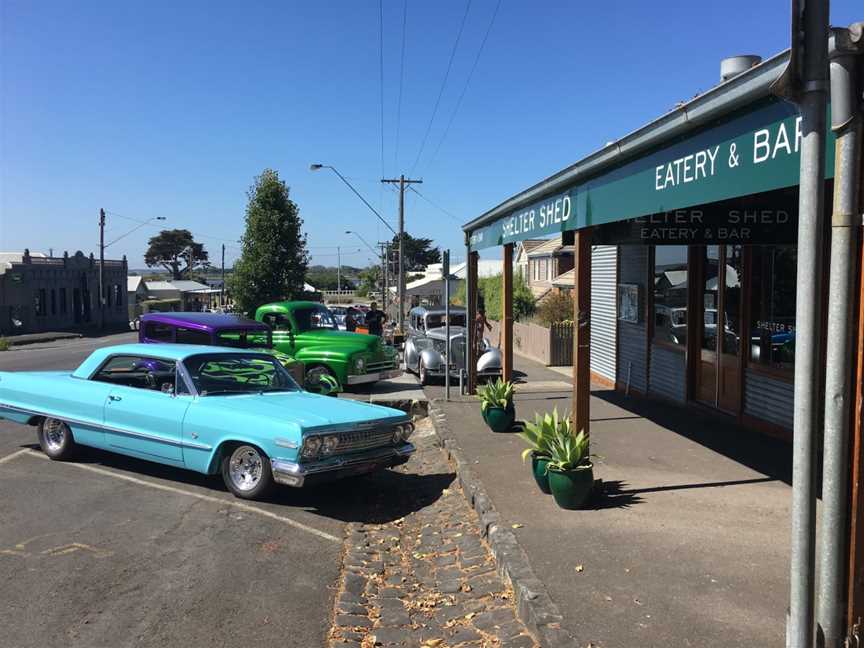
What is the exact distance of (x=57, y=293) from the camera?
49188 mm

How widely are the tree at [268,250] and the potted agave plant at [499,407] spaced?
24533 mm

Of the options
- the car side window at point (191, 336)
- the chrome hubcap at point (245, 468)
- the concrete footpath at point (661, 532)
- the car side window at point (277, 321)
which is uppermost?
the car side window at point (277, 321)

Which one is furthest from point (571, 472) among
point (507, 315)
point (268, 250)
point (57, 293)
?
point (57, 293)

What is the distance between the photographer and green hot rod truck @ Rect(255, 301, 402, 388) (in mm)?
15070

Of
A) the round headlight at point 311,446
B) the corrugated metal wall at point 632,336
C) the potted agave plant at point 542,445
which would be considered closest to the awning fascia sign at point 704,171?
the potted agave plant at point 542,445

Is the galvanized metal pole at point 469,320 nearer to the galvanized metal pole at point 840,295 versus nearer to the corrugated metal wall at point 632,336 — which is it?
the corrugated metal wall at point 632,336

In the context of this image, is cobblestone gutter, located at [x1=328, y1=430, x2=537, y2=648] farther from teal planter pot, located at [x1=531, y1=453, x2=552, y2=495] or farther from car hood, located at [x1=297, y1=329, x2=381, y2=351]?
car hood, located at [x1=297, y1=329, x2=381, y2=351]

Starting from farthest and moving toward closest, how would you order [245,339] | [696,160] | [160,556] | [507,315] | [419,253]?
[419,253] → [245,339] → [507,315] → [160,556] → [696,160]

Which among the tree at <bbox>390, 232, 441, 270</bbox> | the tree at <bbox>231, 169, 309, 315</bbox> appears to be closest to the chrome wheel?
the tree at <bbox>231, 169, 309, 315</bbox>

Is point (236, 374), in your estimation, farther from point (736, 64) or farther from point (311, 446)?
point (736, 64)

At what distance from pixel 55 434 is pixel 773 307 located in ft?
28.2

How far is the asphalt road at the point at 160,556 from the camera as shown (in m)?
4.59

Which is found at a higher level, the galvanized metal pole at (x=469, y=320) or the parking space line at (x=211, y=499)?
the galvanized metal pole at (x=469, y=320)

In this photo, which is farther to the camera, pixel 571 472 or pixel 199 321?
pixel 199 321
